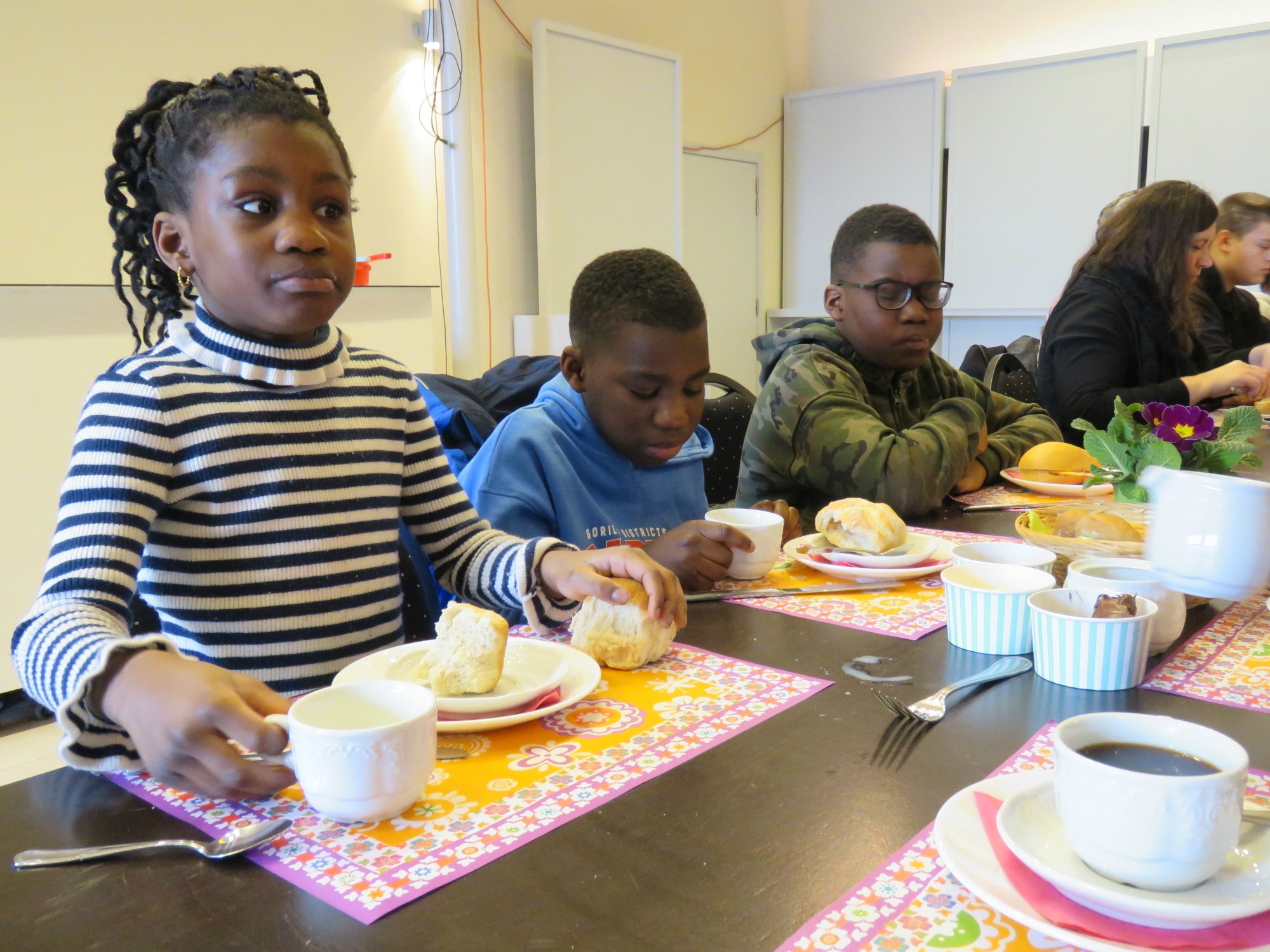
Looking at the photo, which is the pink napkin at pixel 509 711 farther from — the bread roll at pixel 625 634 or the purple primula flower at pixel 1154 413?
the purple primula flower at pixel 1154 413

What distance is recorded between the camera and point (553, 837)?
620 mm

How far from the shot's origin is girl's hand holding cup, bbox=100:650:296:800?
2.13ft

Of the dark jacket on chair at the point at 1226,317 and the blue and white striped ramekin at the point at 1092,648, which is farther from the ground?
the dark jacket on chair at the point at 1226,317

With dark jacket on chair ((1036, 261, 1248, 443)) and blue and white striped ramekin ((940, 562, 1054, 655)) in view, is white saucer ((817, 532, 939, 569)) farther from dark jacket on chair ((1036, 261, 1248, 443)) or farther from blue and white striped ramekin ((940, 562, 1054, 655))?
dark jacket on chair ((1036, 261, 1248, 443))

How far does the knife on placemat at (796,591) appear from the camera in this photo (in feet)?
3.84

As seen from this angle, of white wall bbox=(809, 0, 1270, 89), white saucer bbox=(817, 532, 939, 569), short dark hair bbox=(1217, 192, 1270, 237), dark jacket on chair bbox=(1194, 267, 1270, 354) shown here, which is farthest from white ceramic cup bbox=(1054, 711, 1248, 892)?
white wall bbox=(809, 0, 1270, 89)

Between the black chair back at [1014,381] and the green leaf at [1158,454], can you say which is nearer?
the green leaf at [1158,454]

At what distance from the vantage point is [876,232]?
197cm

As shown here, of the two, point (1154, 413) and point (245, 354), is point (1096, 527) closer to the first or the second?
point (1154, 413)

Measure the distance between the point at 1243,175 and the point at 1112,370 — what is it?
8.96 feet

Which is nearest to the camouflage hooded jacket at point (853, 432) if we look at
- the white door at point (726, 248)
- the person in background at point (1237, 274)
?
the person in background at point (1237, 274)

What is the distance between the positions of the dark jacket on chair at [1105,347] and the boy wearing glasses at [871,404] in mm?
596

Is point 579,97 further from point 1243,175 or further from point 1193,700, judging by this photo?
point 1193,700

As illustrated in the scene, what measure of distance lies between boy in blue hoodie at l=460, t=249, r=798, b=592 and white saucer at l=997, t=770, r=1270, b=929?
79cm
